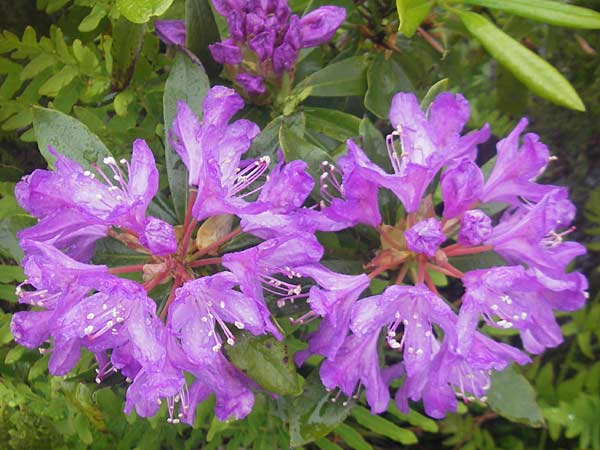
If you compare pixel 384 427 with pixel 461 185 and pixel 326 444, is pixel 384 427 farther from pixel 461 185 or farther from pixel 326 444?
pixel 461 185

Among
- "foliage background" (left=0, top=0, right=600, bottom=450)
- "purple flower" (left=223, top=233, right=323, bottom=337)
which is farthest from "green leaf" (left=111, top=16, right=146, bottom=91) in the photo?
"purple flower" (left=223, top=233, right=323, bottom=337)

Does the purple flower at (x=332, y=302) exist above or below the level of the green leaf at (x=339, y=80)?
below

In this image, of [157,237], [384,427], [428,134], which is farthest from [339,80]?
[384,427]

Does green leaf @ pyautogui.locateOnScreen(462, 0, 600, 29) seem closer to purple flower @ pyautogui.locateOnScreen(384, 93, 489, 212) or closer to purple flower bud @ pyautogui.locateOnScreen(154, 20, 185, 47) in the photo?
purple flower @ pyautogui.locateOnScreen(384, 93, 489, 212)

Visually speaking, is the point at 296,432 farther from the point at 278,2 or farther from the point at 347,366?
the point at 278,2

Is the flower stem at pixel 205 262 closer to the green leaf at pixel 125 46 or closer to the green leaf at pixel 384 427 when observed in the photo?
the green leaf at pixel 125 46

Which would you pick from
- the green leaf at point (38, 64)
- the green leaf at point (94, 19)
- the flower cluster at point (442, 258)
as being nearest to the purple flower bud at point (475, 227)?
the flower cluster at point (442, 258)
